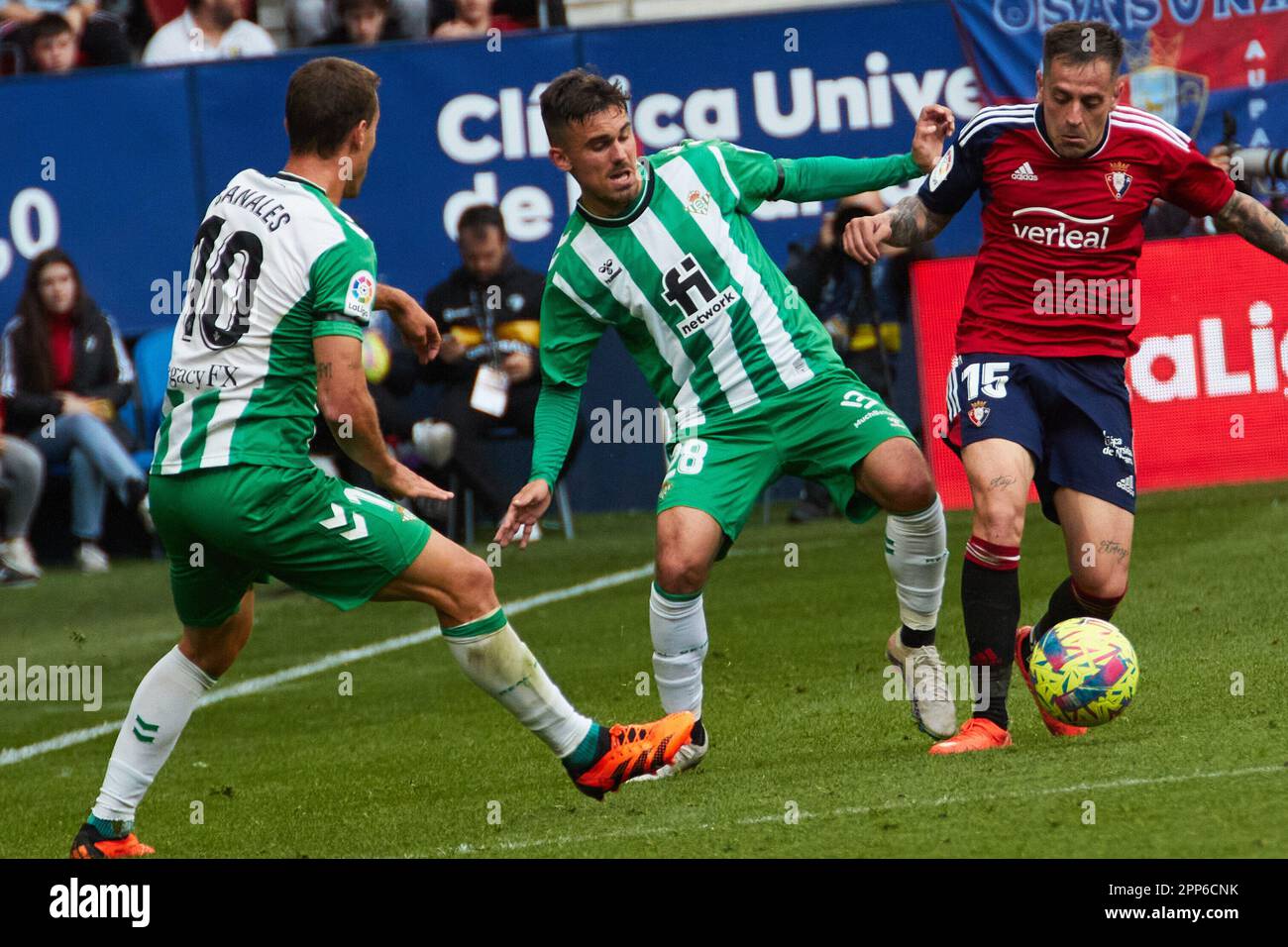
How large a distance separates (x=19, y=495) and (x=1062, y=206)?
9.02m

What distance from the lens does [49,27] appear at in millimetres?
15125

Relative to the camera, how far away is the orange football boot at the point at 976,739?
6195 mm

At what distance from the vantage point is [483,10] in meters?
14.7

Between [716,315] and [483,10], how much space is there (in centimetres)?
874

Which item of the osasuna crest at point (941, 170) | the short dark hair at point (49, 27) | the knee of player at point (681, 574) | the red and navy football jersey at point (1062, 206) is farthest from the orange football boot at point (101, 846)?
the short dark hair at point (49, 27)

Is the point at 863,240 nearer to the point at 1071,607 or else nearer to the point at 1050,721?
the point at 1071,607

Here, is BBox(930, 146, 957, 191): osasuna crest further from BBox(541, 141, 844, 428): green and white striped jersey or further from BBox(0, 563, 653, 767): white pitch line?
BBox(0, 563, 653, 767): white pitch line

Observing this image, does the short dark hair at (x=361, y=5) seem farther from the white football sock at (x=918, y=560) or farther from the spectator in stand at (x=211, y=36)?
the white football sock at (x=918, y=560)

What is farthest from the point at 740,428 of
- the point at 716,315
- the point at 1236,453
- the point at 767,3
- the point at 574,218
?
the point at 767,3

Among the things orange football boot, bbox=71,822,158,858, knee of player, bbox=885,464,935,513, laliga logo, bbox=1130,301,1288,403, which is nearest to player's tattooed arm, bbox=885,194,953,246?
knee of player, bbox=885,464,935,513

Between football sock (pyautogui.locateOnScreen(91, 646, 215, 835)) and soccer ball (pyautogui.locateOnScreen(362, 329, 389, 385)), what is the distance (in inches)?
287

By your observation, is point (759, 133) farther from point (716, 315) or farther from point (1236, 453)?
point (716, 315)

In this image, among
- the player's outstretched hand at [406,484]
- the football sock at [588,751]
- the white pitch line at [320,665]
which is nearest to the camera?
the player's outstretched hand at [406,484]

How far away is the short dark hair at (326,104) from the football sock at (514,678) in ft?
4.81
